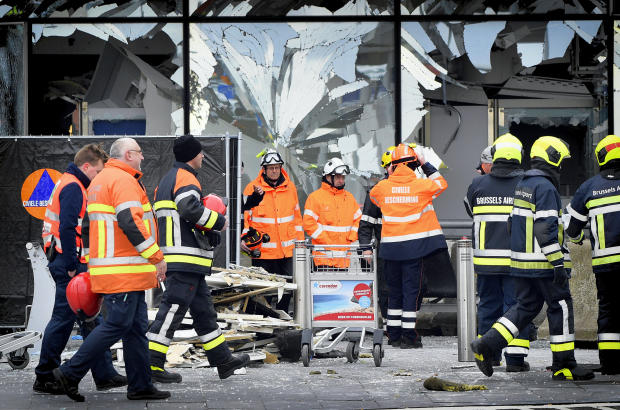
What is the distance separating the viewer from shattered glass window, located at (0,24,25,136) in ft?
41.5

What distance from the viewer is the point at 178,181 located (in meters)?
7.22

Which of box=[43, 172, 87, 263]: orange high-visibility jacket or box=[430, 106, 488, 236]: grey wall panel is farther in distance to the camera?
box=[430, 106, 488, 236]: grey wall panel

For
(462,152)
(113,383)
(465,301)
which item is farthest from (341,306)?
(462,152)

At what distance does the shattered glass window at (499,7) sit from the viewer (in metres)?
12.8

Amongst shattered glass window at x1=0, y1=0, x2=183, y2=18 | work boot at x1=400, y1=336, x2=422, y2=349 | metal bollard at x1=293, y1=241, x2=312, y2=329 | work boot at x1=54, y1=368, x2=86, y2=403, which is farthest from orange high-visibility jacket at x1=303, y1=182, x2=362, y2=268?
work boot at x1=54, y1=368, x2=86, y2=403

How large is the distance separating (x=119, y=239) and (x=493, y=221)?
3.71 meters

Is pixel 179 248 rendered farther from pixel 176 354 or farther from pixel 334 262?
pixel 334 262

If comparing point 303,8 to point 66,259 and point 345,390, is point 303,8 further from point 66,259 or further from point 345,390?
point 345,390

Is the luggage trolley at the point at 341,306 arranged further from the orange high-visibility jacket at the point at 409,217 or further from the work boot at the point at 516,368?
the work boot at the point at 516,368

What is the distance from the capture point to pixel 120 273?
20.5 feet

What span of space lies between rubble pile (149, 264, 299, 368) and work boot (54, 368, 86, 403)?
1.79m

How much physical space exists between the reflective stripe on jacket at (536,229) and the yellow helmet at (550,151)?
192 millimetres

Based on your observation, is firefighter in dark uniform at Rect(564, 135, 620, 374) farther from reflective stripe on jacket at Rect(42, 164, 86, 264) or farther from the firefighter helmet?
reflective stripe on jacket at Rect(42, 164, 86, 264)

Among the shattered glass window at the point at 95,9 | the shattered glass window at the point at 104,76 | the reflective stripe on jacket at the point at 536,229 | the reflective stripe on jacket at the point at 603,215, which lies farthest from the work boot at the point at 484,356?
Result: the shattered glass window at the point at 95,9
